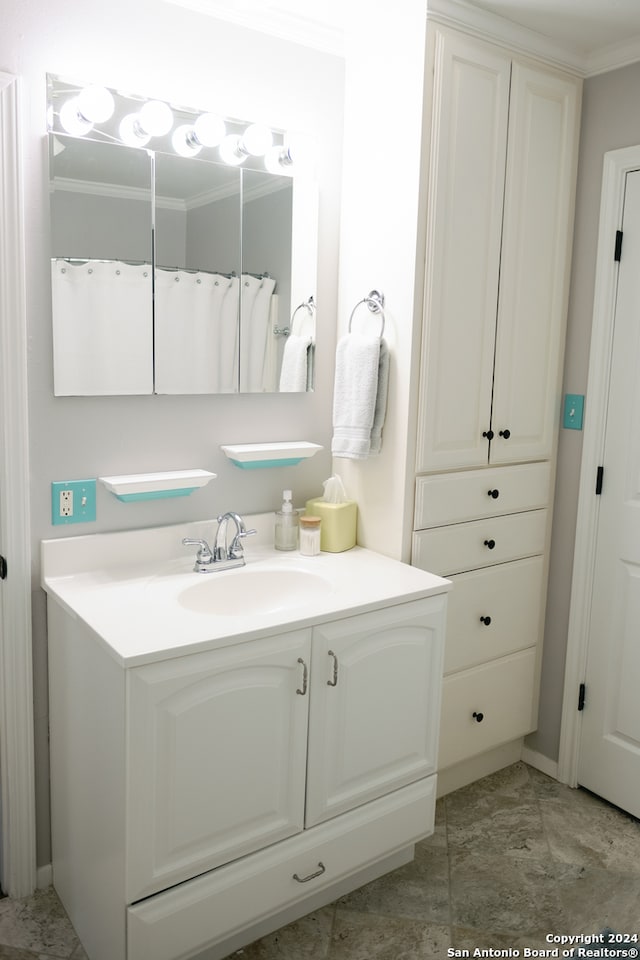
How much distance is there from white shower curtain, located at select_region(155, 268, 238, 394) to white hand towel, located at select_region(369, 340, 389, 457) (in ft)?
1.34

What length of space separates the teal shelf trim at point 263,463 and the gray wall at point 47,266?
0.04 m

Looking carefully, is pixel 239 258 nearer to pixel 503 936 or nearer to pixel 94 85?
pixel 94 85

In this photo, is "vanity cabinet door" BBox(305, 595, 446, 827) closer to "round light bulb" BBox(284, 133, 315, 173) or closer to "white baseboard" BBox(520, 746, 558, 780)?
"white baseboard" BBox(520, 746, 558, 780)

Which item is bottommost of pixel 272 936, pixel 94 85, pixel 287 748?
pixel 272 936

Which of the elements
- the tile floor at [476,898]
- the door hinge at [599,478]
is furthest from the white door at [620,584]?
the tile floor at [476,898]

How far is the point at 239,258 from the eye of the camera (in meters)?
2.18

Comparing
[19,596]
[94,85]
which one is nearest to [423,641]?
[19,596]

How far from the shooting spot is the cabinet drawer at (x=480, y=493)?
2297mm

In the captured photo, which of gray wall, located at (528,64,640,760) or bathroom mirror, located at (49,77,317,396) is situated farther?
gray wall, located at (528,64,640,760)

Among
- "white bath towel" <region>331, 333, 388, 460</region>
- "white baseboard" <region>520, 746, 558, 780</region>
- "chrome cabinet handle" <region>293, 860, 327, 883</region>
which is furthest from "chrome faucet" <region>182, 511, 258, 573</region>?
"white baseboard" <region>520, 746, 558, 780</region>

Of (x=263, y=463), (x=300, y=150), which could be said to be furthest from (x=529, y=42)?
(x=263, y=463)

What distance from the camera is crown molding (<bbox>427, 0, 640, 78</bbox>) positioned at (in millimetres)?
2082

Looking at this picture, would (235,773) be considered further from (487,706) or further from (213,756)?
(487,706)

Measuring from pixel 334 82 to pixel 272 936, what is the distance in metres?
2.36
